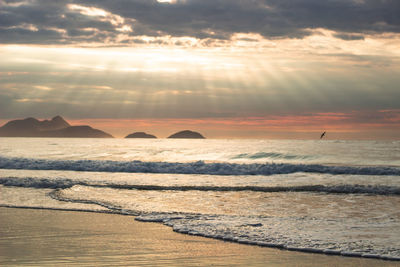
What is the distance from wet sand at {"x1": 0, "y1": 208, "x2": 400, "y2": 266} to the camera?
7.80m

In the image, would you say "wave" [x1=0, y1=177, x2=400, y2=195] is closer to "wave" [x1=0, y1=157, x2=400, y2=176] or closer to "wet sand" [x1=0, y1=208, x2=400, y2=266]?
"wet sand" [x1=0, y1=208, x2=400, y2=266]

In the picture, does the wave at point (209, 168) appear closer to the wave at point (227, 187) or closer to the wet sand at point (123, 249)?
the wave at point (227, 187)

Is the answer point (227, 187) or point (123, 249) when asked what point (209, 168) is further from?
point (123, 249)

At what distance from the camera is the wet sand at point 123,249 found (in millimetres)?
7801

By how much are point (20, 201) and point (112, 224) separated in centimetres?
618

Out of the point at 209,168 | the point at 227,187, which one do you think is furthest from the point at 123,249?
the point at 209,168

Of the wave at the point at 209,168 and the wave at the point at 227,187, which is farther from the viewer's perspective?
the wave at the point at 209,168

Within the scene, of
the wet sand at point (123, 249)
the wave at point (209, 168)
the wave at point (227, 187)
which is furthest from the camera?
the wave at point (209, 168)

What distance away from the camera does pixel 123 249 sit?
344 inches

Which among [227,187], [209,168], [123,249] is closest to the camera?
[123,249]

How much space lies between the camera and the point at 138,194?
18.8m

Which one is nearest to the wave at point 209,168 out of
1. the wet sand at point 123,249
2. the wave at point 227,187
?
the wave at point 227,187

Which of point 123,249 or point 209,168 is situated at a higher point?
point 123,249

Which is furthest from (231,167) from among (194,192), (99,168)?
(194,192)
